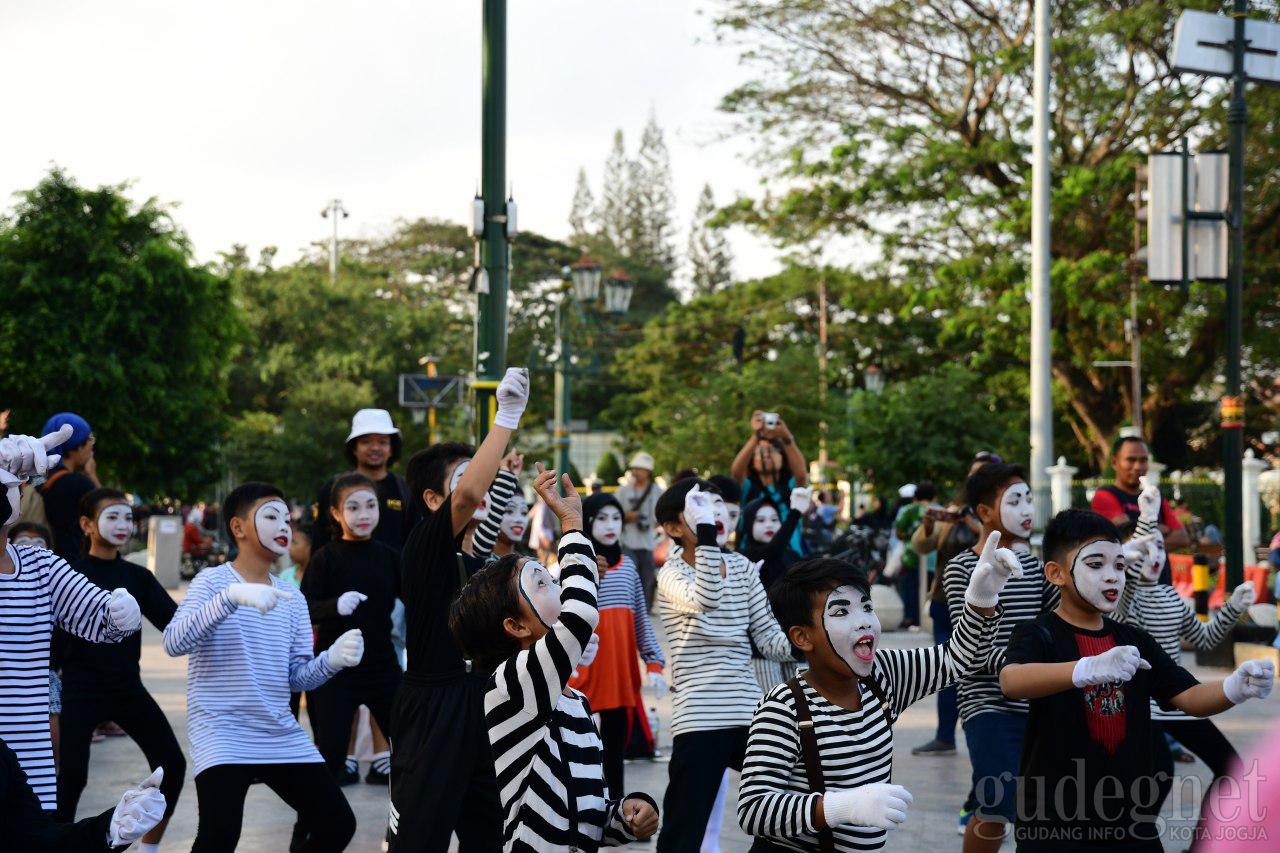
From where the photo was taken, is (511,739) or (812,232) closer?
(511,739)

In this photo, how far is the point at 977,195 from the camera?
28.2 meters

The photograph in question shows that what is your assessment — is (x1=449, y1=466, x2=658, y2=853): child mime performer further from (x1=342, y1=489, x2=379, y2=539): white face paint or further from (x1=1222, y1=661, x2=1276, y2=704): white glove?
(x1=342, y1=489, x2=379, y2=539): white face paint

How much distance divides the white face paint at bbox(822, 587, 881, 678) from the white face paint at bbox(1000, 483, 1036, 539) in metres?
2.26

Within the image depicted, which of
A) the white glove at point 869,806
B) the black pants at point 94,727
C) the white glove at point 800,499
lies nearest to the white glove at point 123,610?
the black pants at point 94,727

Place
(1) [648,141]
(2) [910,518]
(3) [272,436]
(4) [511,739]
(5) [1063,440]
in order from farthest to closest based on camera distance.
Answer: (1) [648,141]
(3) [272,436]
(5) [1063,440]
(2) [910,518]
(4) [511,739]

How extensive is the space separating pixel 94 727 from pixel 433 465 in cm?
210

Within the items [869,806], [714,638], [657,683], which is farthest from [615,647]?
[869,806]

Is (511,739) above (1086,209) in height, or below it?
below

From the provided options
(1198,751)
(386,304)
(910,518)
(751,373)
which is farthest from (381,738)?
(386,304)

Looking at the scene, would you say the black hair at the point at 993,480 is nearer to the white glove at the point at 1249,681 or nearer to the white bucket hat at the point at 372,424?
the white glove at the point at 1249,681

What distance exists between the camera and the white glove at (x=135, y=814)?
3314mm

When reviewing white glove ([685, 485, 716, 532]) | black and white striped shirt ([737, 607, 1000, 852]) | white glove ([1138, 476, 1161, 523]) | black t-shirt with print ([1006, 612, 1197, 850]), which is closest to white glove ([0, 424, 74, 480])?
white glove ([685, 485, 716, 532])

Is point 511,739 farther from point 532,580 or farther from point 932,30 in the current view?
point 932,30

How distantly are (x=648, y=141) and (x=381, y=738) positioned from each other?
69.5 m
